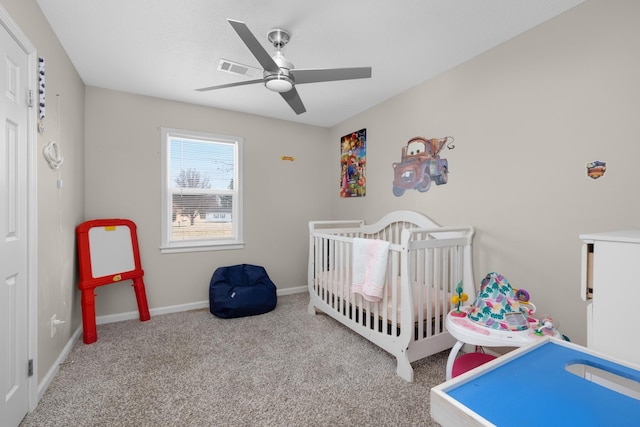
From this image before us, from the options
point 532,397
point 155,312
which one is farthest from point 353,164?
point 532,397

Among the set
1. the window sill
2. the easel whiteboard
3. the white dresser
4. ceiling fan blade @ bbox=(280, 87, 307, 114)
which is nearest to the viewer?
the white dresser

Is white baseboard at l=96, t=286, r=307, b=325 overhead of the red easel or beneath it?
beneath

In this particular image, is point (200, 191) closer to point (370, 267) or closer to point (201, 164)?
point (201, 164)

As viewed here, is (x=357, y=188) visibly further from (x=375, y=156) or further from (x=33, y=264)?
(x=33, y=264)

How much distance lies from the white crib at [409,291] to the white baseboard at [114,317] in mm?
1046

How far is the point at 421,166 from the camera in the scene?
2611 mm

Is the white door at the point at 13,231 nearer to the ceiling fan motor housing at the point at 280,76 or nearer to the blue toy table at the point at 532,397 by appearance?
the ceiling fan motor housing at the point at 280,76

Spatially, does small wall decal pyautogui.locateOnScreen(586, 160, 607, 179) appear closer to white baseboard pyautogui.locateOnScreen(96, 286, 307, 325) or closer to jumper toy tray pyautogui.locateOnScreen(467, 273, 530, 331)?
jumper toy tray pyautogui.locateOnScreen(467, 273, 530, 331)

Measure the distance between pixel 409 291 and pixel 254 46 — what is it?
163 cm

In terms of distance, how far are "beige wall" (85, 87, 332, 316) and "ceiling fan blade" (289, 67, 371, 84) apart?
177 centimetres

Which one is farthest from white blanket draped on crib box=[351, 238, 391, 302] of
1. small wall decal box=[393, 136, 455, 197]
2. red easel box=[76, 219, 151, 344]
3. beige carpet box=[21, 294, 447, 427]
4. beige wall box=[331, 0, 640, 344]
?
red easel box=[76, 219, 151, 344]

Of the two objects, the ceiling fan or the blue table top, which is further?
the ceiling fan

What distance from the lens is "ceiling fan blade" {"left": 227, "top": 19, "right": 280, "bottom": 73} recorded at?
1313 mm

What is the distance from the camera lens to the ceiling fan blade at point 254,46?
131 cm
